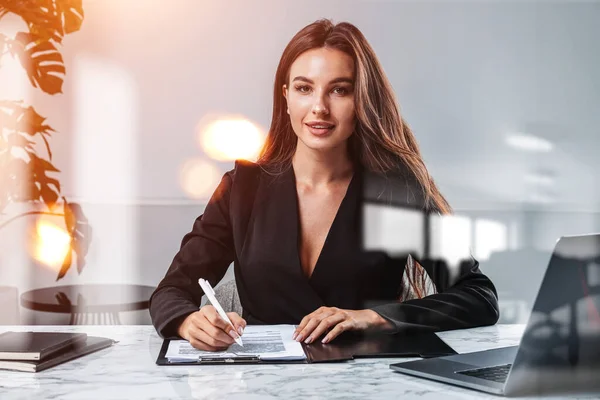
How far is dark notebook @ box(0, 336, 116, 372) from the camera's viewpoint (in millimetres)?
1041

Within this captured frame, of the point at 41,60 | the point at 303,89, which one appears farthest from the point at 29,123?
the point at 303,89

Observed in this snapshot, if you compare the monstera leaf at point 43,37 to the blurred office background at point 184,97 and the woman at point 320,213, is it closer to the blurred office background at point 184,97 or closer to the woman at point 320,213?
the blurred office background at point 184,97

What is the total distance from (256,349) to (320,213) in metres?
0.86

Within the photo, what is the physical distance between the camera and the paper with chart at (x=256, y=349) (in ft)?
3.63

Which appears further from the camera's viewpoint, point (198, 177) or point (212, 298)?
point (198, 177)

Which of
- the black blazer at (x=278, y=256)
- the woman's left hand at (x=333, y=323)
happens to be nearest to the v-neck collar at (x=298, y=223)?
the black blazer at (x=278, y=256)

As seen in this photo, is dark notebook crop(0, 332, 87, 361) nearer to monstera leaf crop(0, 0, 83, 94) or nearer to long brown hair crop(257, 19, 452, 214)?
long brown hair crop(257, 19, 452, 214)

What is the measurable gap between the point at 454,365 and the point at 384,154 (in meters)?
1.15

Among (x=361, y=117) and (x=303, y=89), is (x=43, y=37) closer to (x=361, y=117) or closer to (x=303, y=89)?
(x=303, y=89)

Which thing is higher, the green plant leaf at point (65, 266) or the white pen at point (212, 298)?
the white pen at point (212, 298)

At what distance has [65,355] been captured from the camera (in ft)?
3.65

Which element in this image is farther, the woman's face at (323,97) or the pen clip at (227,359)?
the woman's face at (323,97)

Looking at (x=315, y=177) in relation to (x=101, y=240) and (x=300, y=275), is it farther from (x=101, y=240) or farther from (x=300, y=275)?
(x=101, y=240)

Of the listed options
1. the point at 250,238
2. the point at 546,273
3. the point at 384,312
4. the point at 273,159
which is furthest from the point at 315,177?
the point at 546,273
